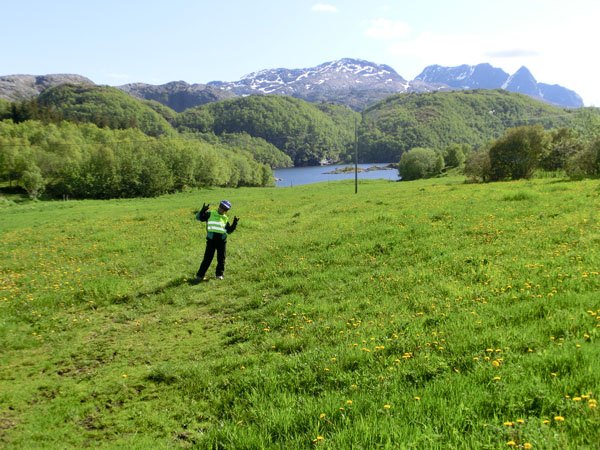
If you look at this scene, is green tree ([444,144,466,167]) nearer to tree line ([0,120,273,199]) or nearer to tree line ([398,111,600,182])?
tree line ([398,111,600,182])

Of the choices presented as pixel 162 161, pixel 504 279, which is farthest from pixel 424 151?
pixel 504 279

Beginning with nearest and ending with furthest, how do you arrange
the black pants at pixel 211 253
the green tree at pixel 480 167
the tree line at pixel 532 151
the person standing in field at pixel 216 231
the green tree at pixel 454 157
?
the person standing in field at pixel 216 231, the black pants at pixel 211 253, the tree line at pixel 532 151, the green tree at pixel 480 167, the green tree at pixel 454 157

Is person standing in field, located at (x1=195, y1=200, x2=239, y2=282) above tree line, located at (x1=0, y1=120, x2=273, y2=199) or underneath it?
underneath

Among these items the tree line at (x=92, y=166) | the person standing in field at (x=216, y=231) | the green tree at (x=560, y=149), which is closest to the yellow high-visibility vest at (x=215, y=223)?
the person standing in field at (x=216, y=231)

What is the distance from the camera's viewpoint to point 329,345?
6.91 m

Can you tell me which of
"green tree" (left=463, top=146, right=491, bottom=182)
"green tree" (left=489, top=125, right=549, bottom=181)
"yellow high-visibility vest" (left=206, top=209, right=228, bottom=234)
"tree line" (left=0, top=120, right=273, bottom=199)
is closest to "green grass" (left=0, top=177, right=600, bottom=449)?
"yellow high-visibility vest" (left=206, top=209, right=228, bottom=234)

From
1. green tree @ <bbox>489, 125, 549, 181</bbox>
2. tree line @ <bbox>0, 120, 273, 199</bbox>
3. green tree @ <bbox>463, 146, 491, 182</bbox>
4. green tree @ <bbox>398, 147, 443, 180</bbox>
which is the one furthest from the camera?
green tree @ <bbox>398, 147, 443, 180</bbox>

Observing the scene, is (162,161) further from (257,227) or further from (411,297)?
(411,297)

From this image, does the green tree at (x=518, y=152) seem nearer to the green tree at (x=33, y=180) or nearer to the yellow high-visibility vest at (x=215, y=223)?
the yellow high-visibility vest at (x=215, y=223)

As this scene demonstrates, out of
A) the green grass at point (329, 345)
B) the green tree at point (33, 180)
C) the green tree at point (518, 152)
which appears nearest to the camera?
the green grass at point (329, 345)

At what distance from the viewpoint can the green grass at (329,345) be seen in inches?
159

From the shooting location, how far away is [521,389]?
4.05m

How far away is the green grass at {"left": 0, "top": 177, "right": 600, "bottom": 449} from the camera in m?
4.05

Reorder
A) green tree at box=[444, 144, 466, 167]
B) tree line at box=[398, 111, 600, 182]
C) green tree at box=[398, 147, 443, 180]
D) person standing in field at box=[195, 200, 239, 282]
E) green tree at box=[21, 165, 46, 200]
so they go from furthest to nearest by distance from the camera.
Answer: green tree at box=[444, 144, 466, 167] → green tree at box=[398, 147, 443, 180] → green tree at box=[21, 165, 46, 200] → tree line at box=[398, 111, 600, 182] → person standing in field at box=[195, 200, 239, 282]
